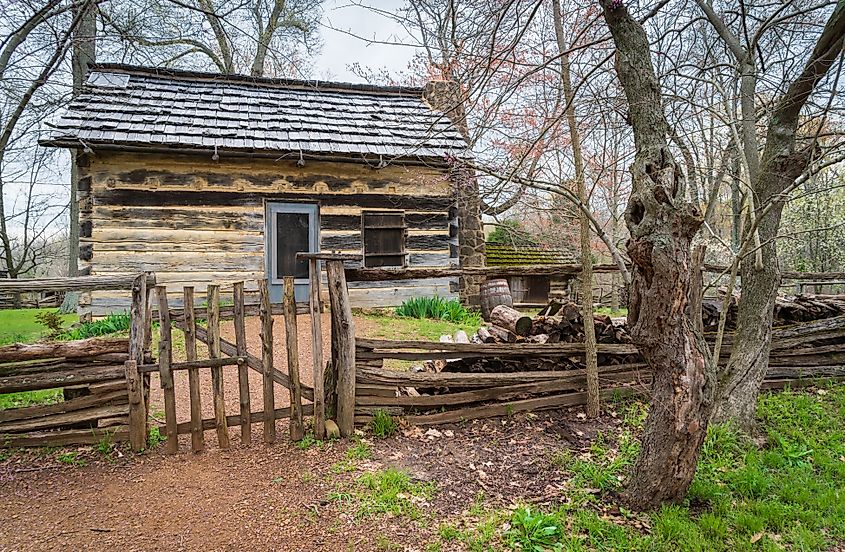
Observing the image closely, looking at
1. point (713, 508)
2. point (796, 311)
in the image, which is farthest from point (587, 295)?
point (796, 311)

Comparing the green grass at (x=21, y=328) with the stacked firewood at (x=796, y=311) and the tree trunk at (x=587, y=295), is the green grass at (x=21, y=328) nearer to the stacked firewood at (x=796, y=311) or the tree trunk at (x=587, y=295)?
the tree trunk at (x=587, y=295)

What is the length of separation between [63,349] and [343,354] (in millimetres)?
2184

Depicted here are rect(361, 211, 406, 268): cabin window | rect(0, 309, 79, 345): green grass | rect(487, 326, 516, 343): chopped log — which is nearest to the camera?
rect(487, 326, 516, 343): chopped log

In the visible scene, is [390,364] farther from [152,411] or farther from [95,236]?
[95,236]

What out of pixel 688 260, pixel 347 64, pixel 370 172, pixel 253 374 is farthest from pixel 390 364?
pixel 347 64

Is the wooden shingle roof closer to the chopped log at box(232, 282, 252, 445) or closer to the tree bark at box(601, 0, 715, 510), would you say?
the chopped log at box(232, 282, 252, 445)

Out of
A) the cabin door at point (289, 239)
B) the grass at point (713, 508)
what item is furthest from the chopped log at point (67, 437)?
the cabin door at point (289, 239)

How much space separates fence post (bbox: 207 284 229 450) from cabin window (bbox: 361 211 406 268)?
20.1ft

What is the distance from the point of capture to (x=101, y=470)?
3709 mm

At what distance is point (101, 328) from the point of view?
7.96 meters

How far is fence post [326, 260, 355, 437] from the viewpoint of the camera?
4281 millimetres

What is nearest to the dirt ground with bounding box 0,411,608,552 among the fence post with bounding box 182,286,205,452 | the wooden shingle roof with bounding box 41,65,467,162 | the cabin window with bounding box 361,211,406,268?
the fence post with bounding box 182,286,205,452

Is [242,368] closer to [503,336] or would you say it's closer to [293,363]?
[293,363]

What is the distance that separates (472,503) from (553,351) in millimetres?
2057
